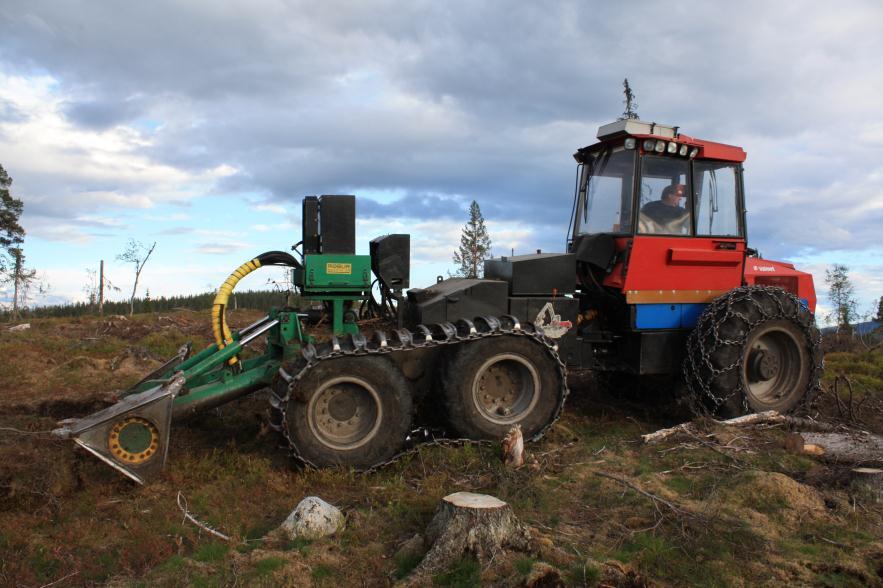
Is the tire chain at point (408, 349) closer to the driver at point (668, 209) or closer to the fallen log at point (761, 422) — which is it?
the fallen log at point (761, 422)

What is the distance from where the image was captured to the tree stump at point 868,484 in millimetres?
5617

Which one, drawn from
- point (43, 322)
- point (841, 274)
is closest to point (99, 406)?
point (43, 322)

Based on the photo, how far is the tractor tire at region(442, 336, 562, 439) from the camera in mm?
6543

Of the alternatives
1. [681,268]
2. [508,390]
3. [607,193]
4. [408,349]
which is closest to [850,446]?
[681,268]

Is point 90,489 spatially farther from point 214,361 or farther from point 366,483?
point 366,483

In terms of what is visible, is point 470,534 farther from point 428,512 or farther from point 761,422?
point 761,422

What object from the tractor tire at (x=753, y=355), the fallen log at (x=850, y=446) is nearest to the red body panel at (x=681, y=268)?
the tractor tire at (x=753, y=355)

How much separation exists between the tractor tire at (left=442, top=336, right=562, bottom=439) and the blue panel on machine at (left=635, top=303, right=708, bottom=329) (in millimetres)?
1533

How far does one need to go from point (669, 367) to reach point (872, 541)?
3.34m

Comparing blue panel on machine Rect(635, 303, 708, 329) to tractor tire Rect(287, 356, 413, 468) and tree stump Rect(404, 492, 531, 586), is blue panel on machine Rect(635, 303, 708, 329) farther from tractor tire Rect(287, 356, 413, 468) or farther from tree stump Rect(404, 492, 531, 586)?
tree stump Rect(404, 492, 531, 586)

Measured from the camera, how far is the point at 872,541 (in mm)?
4879

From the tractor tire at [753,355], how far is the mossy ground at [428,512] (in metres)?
0.64

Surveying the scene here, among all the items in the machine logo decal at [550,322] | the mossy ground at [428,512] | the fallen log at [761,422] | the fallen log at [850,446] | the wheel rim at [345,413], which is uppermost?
the machine logo decal at [550,322]

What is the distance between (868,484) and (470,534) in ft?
11.5
